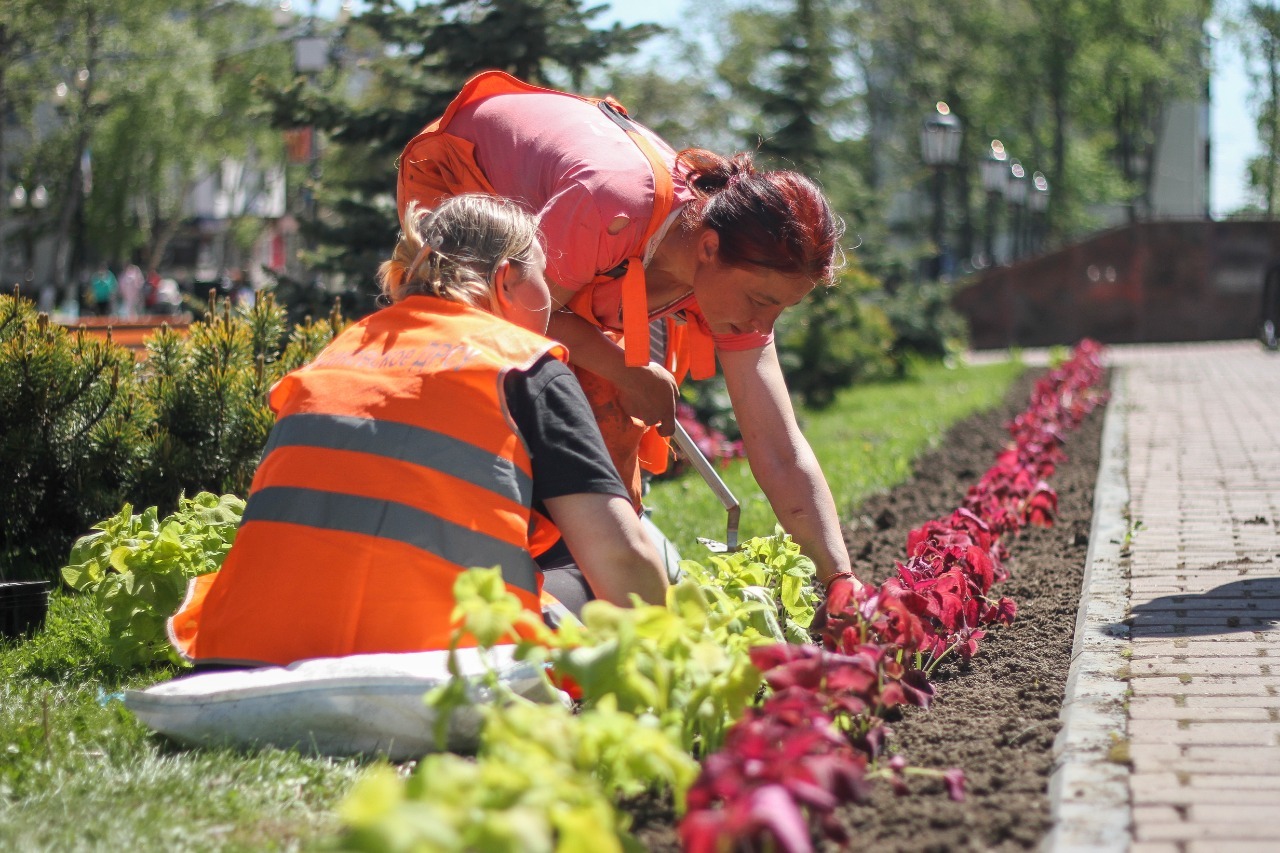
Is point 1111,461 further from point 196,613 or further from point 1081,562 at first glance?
point 196,613

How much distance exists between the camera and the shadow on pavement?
397cm

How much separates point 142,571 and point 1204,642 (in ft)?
9.62

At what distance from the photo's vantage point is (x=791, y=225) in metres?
3.33

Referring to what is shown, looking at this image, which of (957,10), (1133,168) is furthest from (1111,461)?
(1133,168)

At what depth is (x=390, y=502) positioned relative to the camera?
2.72 metres

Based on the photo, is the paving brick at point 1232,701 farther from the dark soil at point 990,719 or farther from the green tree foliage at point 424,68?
the green tree foliage at point 424,68

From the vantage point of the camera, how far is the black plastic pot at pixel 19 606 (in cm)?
404

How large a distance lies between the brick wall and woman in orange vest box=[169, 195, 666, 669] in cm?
2609

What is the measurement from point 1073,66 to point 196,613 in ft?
154

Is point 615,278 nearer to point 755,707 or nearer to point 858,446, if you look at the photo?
point 755,707

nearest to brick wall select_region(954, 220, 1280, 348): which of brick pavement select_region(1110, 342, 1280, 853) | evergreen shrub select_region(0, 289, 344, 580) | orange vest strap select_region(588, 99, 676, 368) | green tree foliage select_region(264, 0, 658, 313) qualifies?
brick pavement select_region(1110, 342, 1280, 853)

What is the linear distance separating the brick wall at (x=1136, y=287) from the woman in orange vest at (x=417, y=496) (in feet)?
85.6

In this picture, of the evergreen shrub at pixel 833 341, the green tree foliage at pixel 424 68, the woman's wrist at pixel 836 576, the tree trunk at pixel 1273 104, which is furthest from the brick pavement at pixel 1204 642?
the tree trunk at pixel 1273 104

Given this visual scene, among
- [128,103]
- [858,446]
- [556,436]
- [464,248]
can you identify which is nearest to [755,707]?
[556,436]
